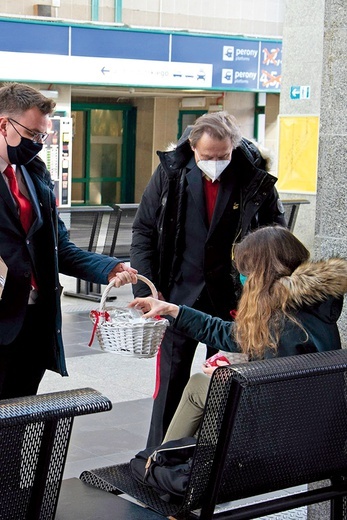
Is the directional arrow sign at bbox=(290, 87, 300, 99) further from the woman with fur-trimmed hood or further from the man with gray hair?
the woman with fur-trimmed hood

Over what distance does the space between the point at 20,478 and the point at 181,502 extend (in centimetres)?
70

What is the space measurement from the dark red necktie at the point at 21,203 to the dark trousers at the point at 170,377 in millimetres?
1135

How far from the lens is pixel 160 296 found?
472 cm

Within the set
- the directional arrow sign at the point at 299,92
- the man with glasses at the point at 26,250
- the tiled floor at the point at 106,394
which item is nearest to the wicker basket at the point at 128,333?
the man with glasses at the point at 26,250


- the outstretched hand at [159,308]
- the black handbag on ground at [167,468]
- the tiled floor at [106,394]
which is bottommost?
the tiled floor at [106,394]

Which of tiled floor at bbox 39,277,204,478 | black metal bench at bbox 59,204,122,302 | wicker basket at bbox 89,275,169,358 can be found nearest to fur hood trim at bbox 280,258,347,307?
wicker basket at bbox 89,275,169,358

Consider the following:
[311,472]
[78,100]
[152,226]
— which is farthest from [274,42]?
[311,472]

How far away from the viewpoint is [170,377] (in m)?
4.82

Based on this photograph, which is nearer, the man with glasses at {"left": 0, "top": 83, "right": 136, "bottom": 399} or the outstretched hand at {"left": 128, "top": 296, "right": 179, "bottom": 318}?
the man with glasses at {"left": 0, "top": 83, "right": 136, "bottom": 399}

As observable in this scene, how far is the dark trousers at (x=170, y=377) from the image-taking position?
4.80m

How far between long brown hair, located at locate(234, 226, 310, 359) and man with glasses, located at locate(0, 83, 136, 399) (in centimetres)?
65

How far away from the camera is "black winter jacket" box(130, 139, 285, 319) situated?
4.66 metres

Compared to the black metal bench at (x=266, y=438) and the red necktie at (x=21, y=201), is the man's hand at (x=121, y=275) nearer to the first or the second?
the red necktie at (x=21, y=201)

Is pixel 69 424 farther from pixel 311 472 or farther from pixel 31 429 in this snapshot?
pixel 311 472
